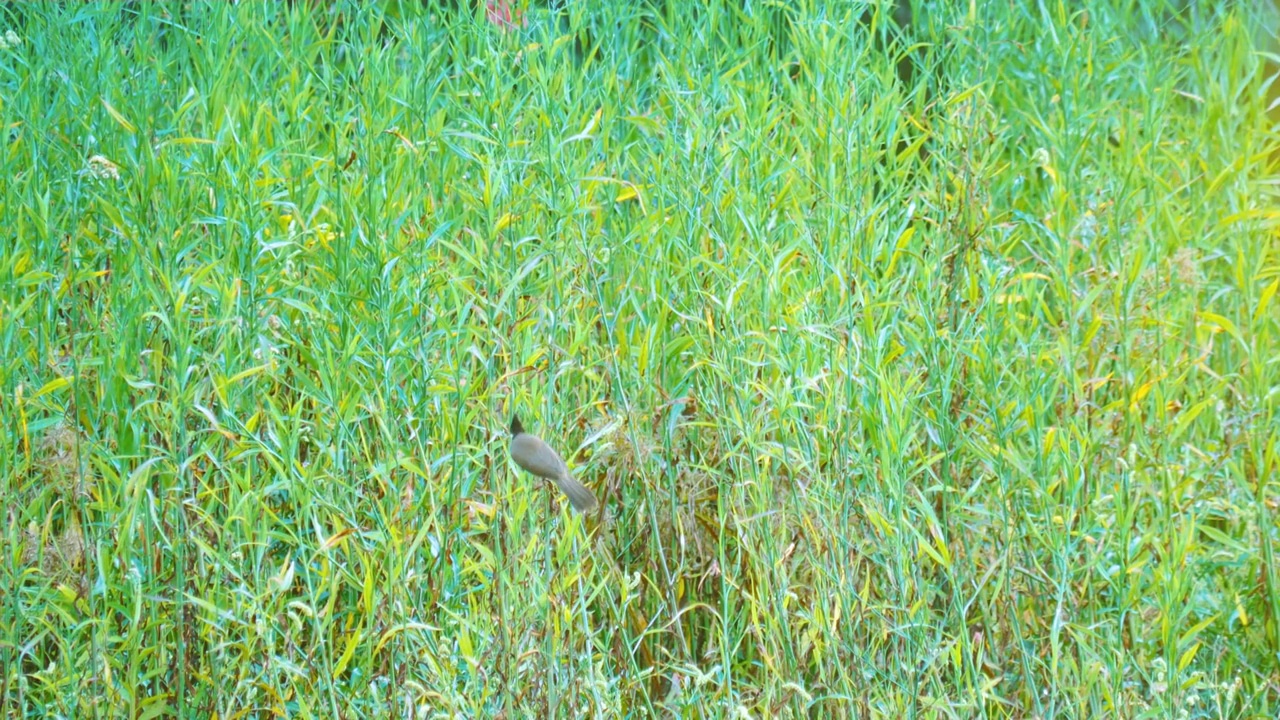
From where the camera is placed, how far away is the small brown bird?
2.60m

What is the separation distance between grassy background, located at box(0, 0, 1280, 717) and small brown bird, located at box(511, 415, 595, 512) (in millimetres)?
65

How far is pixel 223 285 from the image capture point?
2.66 m

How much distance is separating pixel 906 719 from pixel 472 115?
5.41 ft

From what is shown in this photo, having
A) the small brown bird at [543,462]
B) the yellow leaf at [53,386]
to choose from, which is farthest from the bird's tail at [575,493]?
the yellow leaf at [53,386]

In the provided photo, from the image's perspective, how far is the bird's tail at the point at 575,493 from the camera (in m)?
2.62

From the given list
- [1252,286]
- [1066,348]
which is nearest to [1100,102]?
[1252,286]

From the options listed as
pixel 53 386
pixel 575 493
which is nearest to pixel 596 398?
pixel 575 493

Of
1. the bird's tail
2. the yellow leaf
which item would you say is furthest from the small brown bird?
the yellow leaf

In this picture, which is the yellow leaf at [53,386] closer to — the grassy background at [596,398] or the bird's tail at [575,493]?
the grassy background at [596,398]

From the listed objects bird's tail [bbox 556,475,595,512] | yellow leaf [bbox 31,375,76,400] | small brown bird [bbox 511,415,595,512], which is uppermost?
yellow leaf [bbox 31,375,76,400]

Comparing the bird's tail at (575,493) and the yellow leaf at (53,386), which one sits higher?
the yellow leaf at (53,386)

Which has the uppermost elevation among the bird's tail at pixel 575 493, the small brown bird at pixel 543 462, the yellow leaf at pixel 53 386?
the yellow leaf at pixel 53 386

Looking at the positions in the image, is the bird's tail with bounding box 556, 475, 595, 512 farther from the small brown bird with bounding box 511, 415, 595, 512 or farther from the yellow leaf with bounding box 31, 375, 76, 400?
the yellow leaf with bounding box 31, 375, 76, 400

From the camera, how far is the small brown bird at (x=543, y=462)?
8.54ft
